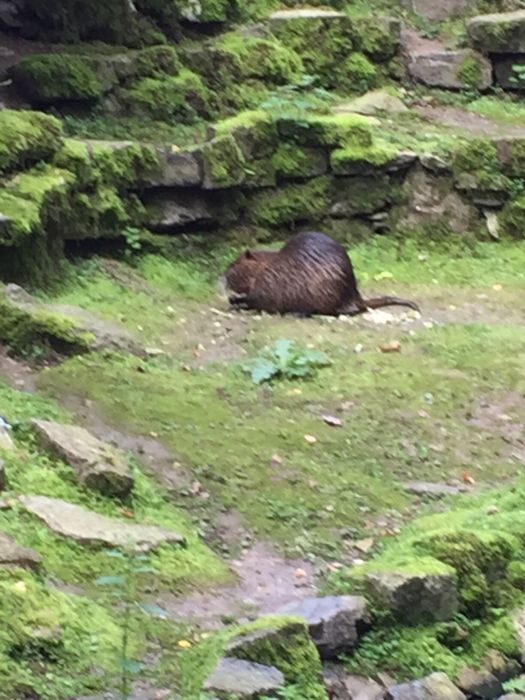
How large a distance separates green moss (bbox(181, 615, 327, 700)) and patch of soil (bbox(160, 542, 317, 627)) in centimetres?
36

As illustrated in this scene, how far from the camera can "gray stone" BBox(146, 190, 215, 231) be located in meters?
10.6

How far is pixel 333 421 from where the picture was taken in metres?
6.93

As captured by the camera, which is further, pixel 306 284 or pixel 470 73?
pixel 470 73

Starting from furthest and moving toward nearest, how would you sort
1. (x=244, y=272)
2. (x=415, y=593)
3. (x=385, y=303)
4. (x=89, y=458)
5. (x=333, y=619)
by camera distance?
(x=244, y=272) < (x=385, y=303) < (x=89, y=458) < (x=415, y=593) < (x=333, y=619)

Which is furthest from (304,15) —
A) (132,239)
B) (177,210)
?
(132,239)

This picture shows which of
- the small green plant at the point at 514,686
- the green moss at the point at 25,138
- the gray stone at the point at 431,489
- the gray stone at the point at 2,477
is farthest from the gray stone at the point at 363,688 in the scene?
the green moss at the point at 25,138

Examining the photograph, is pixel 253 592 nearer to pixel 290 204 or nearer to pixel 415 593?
pixel 415 593

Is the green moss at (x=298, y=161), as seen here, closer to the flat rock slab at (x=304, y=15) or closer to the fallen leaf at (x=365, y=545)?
the flat rock slab at (x=304, y=15)

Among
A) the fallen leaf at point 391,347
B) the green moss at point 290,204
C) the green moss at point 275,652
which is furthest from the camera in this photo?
the green moss at point 290,204

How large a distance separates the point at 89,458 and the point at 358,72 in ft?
29.2

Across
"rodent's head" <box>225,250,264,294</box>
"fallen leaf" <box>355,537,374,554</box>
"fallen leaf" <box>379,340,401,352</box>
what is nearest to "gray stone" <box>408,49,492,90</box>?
"rodent's head" <box>225,250,264,294</box>

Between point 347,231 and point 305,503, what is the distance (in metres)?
6.17

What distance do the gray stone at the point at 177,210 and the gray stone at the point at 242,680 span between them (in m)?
6.98

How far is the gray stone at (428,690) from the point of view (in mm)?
4305
